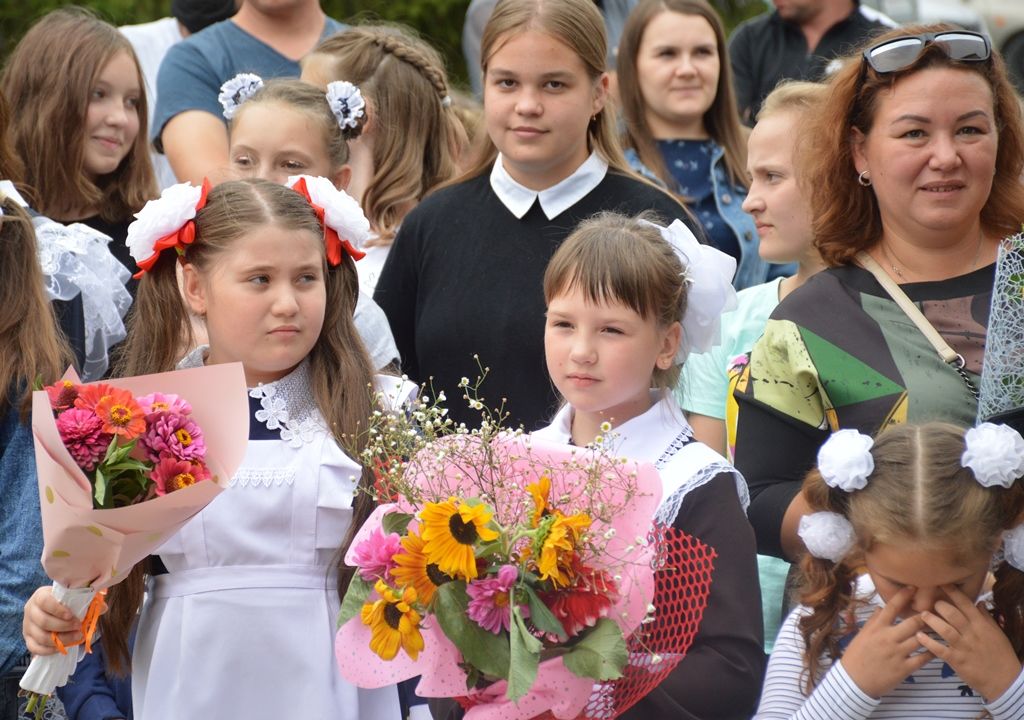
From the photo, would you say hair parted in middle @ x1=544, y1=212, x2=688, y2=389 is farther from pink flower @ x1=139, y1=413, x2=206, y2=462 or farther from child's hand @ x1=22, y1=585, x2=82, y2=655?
child's hand @ x1=22, y1=585, x2=82, y2=655

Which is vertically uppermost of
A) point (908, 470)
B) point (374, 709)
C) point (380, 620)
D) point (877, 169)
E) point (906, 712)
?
point (877, 169)

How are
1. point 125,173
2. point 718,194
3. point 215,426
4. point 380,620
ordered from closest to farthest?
1. point 380,620
2. point 215,426
3. point 125,173
4. point 718,194

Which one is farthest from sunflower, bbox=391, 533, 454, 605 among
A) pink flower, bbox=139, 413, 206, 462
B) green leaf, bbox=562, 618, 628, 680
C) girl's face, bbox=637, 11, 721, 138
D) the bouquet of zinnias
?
girl's face, bbox=637, 11, 721, 138

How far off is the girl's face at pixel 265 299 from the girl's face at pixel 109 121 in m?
1.86

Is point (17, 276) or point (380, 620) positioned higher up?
point (17, 276)

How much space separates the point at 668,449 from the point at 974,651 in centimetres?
78

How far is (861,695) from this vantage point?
319 centimetres

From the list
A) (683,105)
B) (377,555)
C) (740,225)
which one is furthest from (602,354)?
(683,105)

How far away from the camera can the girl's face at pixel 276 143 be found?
5.10 m

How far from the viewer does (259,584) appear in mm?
3666

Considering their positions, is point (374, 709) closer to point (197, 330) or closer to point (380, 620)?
point (380, 620)

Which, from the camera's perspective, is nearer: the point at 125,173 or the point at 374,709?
the point at 374,709

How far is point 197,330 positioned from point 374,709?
129 cm

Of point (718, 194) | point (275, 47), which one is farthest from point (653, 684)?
point (275, 47)
